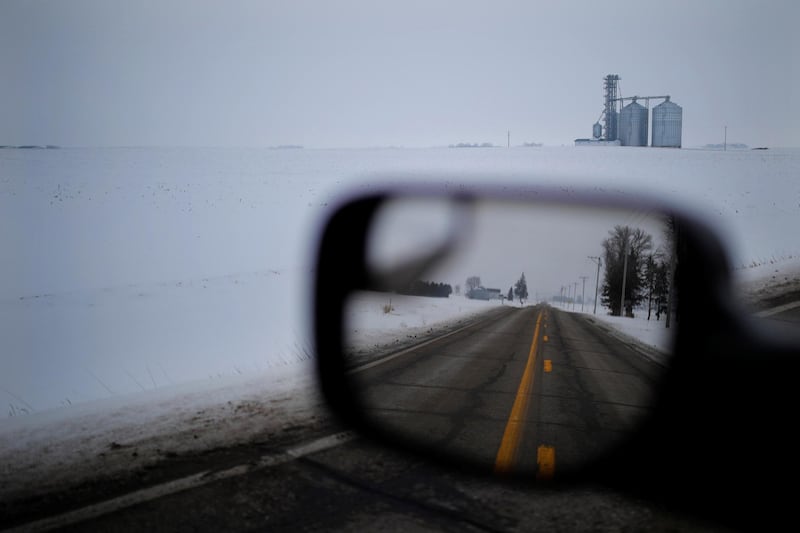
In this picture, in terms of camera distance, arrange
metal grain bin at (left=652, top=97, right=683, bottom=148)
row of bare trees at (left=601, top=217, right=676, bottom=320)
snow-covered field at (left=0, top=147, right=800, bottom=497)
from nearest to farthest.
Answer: snow-covered field at (left=0, top=147, right=800, bottom=497) < row of bare trees at (left=601, top=217, right=676, bottom=320) < metal grain bin at (left=652, top=97, right=683, bottom=148)

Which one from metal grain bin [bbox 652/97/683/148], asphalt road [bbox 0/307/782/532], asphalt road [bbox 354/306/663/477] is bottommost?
asphalt road [bbox 354/306/663/477]

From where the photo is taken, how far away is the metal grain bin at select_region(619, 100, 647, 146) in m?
33.0

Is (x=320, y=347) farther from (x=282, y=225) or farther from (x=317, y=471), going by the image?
(x=282, y=225)

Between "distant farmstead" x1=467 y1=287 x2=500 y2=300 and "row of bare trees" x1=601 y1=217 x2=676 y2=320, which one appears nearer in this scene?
"row of bare trees" x1=601 y1=217 x2=676 y2=320

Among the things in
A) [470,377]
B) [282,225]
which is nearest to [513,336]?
[470,377]

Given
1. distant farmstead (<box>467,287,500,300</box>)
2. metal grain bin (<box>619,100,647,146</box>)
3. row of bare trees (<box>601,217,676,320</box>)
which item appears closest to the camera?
row of bare trees (<box>601,217,676,320</box>)

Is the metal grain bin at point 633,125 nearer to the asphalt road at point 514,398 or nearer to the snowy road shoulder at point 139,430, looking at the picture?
the asphalt road at point 514,398

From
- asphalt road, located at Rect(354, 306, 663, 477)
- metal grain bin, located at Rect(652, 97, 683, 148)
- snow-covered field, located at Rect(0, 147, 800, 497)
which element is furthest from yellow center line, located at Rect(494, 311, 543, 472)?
metal grain bin, located at Rect(652, 97, 683, 148)

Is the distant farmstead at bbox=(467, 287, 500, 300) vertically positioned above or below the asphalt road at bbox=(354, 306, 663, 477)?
above

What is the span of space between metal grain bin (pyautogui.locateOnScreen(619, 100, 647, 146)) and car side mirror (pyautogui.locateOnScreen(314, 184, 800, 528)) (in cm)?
2644

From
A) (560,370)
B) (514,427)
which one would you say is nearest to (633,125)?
(560,370)

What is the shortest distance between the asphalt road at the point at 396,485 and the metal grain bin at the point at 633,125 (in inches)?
1179

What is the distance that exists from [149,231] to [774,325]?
21168 mm

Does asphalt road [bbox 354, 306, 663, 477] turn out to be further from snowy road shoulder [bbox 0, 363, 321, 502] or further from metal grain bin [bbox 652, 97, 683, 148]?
metal grain bin [bbox 652, 97, 683, 148]
